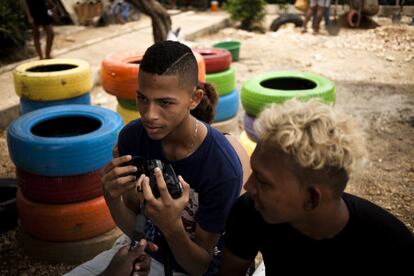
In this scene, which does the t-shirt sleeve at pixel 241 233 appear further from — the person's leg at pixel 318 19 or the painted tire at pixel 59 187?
the person's leg at pixel 318 19

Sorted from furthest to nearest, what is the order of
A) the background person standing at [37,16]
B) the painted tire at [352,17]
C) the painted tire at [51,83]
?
1. the painted tire at [352,17]
2. the background person standing at [37,16]
3. the painted tire at [51,83]

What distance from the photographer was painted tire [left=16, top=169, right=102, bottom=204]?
329cm

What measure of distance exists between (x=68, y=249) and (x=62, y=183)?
1.91 ft

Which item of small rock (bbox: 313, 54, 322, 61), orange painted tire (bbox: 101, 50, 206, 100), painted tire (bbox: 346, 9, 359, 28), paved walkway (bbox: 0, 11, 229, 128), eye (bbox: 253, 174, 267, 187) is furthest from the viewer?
painted tire (bbox: 346, 9, 359, 28)

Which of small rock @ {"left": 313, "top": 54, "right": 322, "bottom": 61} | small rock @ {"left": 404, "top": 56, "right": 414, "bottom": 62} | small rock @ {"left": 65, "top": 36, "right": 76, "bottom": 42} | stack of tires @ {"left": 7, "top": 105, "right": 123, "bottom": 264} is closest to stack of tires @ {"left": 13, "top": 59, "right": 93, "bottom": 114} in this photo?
stack of tires @ {"left": 7, "top": 105, "right": 123, "bottom": 264}

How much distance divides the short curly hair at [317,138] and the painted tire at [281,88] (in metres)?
2.51

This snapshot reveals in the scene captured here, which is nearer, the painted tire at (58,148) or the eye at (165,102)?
the eye at (165,102)

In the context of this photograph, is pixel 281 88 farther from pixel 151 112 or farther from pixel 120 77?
pixel 151 112

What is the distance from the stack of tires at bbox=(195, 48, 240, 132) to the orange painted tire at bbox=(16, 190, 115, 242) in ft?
8.42

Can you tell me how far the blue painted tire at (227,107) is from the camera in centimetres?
582

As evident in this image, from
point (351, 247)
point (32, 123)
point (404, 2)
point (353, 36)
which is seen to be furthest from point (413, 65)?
point (351, 247)

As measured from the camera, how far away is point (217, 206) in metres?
2.00

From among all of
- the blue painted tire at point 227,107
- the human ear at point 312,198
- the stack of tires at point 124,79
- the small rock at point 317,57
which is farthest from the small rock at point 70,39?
the human ear at point 312,198

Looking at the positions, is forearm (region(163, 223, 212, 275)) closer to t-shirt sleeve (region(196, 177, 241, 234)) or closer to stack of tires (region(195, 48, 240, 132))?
t-shirt sleeve (region(196, 177, 241, 234))
